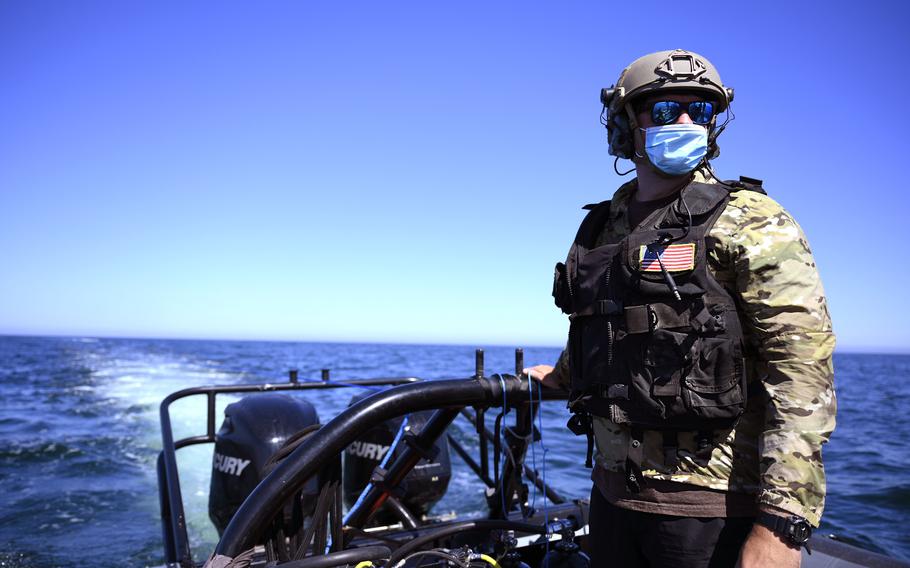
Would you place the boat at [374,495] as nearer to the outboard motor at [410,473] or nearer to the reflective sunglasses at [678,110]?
the outboard motor at [410,473]

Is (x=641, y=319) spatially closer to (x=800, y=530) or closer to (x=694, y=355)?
(x=694, y=355)

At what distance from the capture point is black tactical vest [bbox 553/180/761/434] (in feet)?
4.95

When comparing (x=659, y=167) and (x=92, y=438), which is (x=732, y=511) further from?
(x=92, y=438)

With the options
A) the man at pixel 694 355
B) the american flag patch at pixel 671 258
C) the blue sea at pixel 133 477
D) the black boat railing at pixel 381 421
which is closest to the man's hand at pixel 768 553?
the man at pixel 694 355

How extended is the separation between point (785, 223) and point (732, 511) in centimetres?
70

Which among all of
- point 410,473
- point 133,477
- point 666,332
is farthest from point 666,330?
point 133,477

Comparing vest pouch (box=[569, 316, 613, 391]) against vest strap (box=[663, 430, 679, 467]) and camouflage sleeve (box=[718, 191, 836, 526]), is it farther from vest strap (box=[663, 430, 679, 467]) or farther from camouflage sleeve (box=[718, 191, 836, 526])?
camouflage sleeve (box=[718, 191, 836, 526])

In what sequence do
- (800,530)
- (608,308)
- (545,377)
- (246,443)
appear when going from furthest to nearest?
(246,443) → (545,377) → (608,308) → (800,530)

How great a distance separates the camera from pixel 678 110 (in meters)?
1.76

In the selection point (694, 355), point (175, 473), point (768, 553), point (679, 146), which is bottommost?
point (175, 473)

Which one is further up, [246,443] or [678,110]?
[678,110]

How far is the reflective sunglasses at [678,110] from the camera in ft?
5.75

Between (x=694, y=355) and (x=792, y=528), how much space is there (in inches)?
16.1

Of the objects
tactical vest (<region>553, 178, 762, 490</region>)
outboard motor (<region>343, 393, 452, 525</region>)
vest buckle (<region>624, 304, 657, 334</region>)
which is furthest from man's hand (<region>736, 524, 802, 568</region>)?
outboard motor (<region>343, 393, 452, 525</region>)
